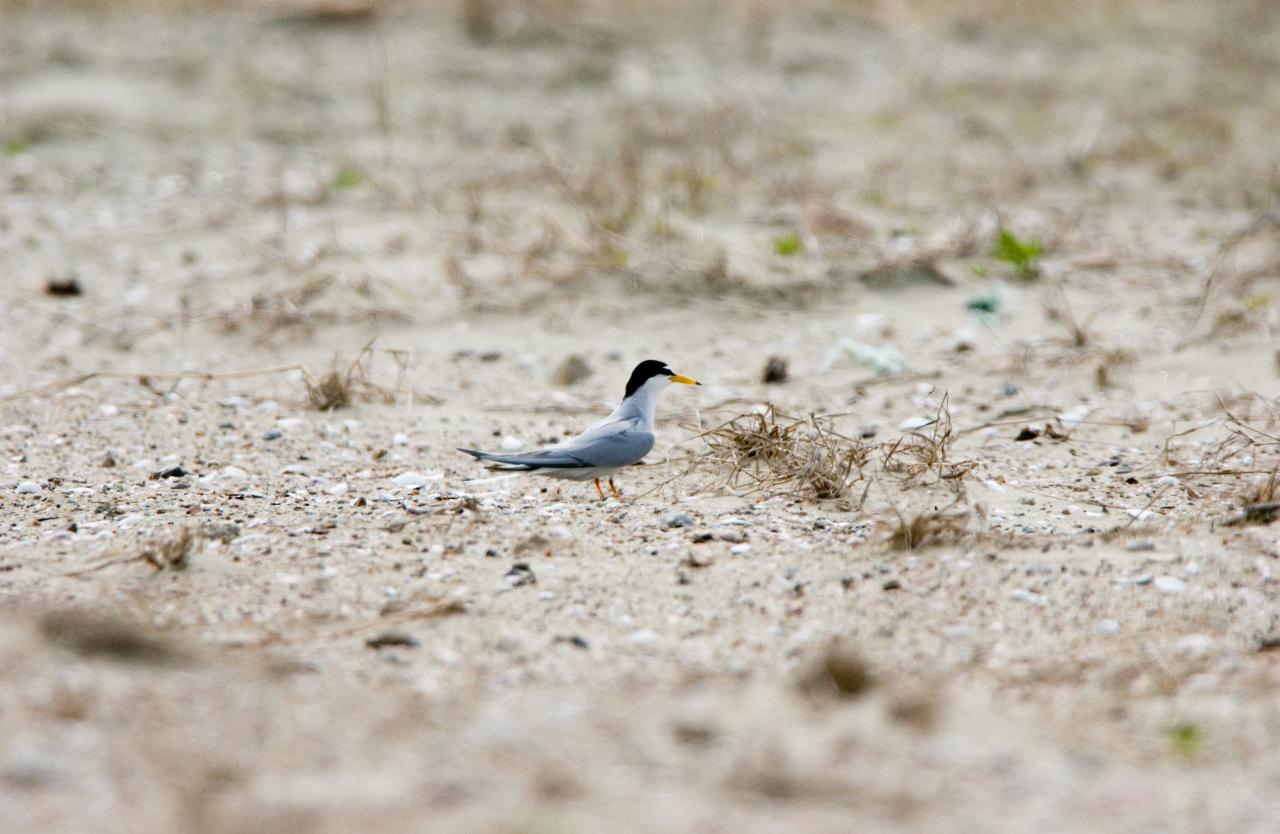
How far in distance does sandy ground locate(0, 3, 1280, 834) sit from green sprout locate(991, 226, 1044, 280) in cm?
13

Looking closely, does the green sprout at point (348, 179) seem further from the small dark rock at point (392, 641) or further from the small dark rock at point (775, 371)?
the small dark rock at point (392, 641)

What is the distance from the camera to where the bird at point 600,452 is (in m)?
4.23

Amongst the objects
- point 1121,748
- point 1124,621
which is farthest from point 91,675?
point 1124,621

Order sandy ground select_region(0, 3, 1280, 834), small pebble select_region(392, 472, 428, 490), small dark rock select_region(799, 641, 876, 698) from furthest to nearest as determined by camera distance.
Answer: small pebble select_region(392, 472, 428, 490)
small dark rock select_region(799, 641, 876, 698)
sandy ground select_region(0, 3, 1280, 834)

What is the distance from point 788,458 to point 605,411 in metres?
1.11

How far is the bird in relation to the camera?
4.23 m

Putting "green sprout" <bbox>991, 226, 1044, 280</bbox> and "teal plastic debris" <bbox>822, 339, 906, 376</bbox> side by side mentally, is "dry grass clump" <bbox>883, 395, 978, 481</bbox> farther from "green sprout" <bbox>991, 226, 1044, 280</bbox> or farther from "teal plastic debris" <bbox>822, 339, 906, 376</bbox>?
"green sprout" <bbox>991, 226, 1044, 280</bbox>

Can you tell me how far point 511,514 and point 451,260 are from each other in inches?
104

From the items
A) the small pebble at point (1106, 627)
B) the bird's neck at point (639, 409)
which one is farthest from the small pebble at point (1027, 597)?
the bird's neck at point (639, 409)

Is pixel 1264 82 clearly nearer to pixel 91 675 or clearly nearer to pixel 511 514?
pixel 511 514

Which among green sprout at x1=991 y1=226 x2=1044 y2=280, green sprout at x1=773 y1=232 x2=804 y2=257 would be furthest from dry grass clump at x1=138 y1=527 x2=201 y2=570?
green sprout at x1=991 y1=226 x2=1044 y2=280

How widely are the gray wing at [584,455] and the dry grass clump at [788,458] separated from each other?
0.96 feet

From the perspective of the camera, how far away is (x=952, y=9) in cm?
1175

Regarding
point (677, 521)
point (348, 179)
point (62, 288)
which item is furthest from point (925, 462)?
point (348, 179)
